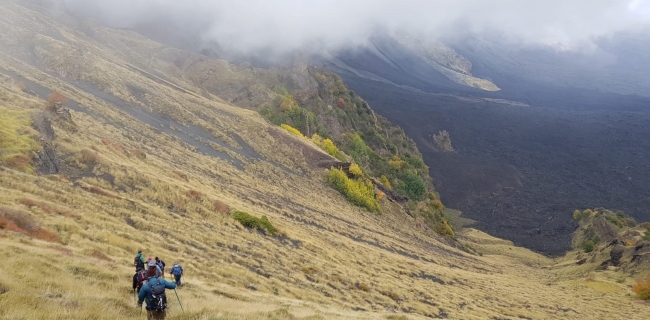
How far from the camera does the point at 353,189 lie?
185 feet

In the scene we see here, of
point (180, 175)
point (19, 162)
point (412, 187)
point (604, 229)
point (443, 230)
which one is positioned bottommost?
point (443, 230)

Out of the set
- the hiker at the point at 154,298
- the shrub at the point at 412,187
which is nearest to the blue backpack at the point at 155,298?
the hiker at the point at 154,298

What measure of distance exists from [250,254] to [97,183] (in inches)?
344

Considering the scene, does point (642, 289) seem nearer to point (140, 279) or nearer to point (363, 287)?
point (363, 287)

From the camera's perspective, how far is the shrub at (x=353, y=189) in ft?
183

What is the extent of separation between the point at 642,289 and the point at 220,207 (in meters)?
40.0

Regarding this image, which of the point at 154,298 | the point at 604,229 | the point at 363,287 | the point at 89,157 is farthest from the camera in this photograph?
the point at 604,229

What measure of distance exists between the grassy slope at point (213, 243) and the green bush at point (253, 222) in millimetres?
830

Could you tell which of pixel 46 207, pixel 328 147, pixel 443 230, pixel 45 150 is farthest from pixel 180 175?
pixel 443 230

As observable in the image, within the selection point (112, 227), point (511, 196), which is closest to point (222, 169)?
point (112, 227)

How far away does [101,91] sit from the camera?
1997 inches

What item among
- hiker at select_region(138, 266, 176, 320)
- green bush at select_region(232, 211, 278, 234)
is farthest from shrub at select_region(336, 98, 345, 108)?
hiker at select_region(138, 266, 176, 320)

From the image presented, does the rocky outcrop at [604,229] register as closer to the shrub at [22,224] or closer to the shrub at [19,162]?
the shrub at [19,162]

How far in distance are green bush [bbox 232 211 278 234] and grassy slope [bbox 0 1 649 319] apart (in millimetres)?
830
